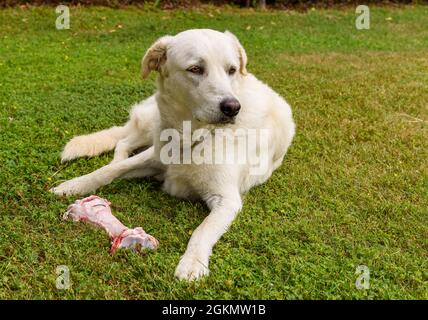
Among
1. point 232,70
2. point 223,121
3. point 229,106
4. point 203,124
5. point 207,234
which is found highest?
point 232,70

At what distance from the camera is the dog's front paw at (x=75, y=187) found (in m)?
3.67

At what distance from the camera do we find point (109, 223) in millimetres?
3168

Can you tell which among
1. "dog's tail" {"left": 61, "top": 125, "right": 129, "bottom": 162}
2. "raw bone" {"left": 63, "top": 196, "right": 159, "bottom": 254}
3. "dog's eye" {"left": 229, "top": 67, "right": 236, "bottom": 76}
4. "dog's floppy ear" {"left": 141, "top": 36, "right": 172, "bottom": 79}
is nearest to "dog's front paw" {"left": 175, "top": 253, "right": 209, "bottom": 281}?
"raw bone" {"left": 63, "top": 196, "right": 159, "bottom": 254}

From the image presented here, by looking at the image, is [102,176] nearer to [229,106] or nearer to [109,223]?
[109,223]

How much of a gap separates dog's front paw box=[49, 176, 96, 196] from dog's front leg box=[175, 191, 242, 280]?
0.88 m

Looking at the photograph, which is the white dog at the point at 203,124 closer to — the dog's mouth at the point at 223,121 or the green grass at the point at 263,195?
the dog's mouth at the point at 223,121

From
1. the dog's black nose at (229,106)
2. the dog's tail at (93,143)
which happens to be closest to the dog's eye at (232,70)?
the dog's black nose at (229,106)

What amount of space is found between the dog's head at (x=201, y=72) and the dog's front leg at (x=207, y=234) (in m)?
0.56

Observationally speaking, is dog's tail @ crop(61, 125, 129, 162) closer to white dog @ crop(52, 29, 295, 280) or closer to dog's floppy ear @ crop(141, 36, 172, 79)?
white dog @ crop(52, 29, 295, 280)

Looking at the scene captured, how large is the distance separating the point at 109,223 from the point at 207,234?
605 mm

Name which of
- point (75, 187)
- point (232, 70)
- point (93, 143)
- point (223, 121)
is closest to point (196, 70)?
point (232, 70)

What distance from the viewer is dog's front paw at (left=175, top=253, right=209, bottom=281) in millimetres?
2721

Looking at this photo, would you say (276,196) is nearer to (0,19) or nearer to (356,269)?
(356,269)

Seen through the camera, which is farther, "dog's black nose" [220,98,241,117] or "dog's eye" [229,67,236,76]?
"dog's eye" [229,67,236,76]
